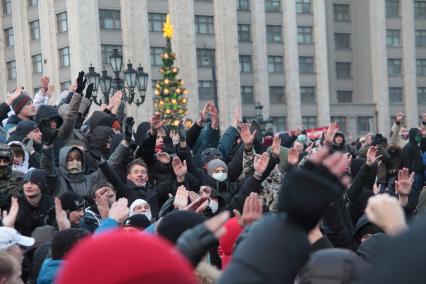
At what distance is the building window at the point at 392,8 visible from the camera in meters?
78.1

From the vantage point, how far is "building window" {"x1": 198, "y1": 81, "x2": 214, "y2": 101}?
68.2 metres

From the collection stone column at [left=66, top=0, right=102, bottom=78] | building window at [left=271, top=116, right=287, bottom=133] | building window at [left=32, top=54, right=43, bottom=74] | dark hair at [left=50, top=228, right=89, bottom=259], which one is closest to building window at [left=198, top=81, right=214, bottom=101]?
building window at [left=271, top=116, right=287, bottom=133]

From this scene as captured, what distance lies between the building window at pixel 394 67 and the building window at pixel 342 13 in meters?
5.77

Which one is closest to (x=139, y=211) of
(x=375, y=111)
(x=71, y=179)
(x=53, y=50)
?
(x=71, y=179)

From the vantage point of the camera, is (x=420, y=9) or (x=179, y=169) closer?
(x=179, y=169)

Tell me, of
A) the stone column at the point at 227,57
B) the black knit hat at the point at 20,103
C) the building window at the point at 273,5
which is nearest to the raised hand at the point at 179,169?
the black knit hat at the point at 20,103

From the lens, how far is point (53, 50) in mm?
65750

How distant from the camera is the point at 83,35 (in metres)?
63.8

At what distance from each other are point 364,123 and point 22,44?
30562 mm

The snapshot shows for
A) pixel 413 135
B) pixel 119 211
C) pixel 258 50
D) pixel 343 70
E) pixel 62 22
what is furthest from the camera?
pixel 343 70

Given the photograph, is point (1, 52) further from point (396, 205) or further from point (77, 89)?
point (396, 205)

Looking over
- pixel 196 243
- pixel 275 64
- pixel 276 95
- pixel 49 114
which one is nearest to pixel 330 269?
pixel 196 243

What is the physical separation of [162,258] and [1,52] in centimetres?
6910

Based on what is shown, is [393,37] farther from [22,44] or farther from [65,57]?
[22,44]
